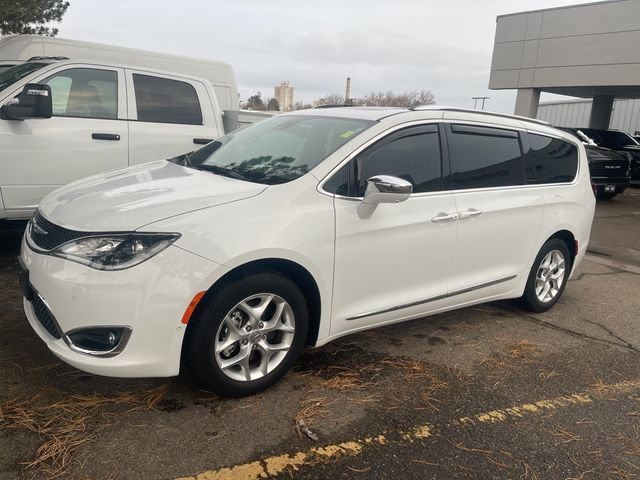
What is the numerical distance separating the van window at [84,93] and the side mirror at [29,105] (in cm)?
39

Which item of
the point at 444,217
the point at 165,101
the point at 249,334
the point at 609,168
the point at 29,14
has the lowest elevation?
the point at 249,334

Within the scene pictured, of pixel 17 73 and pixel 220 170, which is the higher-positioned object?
pixel 17 73

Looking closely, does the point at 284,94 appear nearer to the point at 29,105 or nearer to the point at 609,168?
the point at 609,168

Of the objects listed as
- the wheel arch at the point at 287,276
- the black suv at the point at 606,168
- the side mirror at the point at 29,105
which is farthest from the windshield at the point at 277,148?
the black suv at the point at 606,168

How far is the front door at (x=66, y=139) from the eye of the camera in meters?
4.92

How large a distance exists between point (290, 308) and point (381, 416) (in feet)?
2.64

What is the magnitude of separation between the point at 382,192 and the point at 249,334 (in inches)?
44.4

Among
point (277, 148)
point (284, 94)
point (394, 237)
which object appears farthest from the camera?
point (284, 94)

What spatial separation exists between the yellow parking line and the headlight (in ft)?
3.46


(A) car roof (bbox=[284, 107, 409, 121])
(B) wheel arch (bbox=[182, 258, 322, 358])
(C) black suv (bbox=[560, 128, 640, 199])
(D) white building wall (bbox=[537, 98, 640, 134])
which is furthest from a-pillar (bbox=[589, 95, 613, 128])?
(B) wheel arch (bbox=[182, 258, 322, 358])

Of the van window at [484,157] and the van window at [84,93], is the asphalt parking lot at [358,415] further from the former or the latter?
the van window at [84,93]

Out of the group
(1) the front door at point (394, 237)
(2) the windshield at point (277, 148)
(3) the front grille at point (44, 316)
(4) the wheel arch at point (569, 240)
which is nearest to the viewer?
(3) the front grille at point (44, 316)

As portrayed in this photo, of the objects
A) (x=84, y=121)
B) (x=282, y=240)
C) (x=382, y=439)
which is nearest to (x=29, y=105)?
(x=84, y=121)

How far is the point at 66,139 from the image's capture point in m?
5.17
